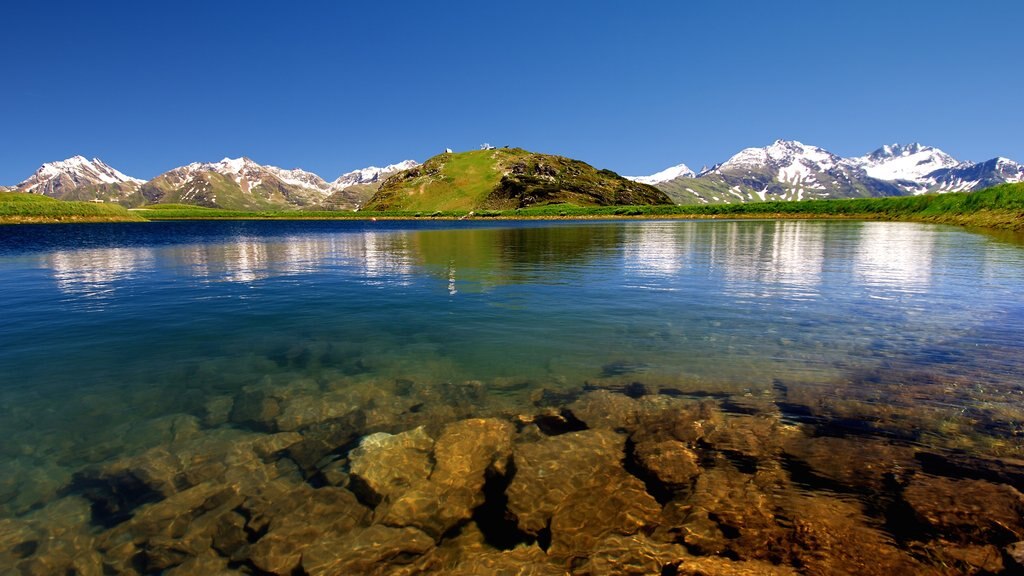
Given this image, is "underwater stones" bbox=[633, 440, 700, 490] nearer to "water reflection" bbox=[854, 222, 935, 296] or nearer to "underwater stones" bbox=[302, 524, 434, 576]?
"underwater stones" bbox=[302, 524, 434, 576]

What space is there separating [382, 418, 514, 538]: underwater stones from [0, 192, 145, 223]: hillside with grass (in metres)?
187

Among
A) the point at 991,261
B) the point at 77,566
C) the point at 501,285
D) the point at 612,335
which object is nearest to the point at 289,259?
the point at 501,285

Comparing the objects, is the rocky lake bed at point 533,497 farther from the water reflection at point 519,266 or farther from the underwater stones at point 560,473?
the water reflection at point 519,266

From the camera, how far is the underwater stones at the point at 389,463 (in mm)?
8062

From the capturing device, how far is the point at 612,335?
16359mm

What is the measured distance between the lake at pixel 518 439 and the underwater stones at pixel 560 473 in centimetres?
5

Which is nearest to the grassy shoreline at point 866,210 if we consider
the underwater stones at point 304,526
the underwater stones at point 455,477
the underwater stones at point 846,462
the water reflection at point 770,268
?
the water reflection at point 770,268

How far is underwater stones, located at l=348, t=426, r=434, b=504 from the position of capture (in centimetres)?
806

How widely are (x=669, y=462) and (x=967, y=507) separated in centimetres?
Result: 415

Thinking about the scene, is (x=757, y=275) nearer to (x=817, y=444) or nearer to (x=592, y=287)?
(x=592, y=287)

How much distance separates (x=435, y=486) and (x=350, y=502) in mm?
1471

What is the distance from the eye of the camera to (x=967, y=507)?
258 inches

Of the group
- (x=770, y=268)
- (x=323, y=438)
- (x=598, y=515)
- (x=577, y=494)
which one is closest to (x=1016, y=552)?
(x=598, y=515)

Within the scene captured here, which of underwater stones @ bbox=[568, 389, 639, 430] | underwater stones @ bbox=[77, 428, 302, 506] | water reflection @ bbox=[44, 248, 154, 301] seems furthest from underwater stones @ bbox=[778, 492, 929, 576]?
water reflection @ bbox=[44, 248, 154, 301]
